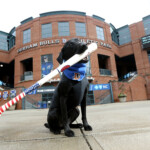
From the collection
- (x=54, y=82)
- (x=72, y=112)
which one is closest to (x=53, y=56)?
(x=54, y=82)

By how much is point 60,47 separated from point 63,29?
3.19 m

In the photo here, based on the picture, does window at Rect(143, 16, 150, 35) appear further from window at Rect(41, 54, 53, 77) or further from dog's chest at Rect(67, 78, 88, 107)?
dog's chest at Rect(67, 78, 88, 107)

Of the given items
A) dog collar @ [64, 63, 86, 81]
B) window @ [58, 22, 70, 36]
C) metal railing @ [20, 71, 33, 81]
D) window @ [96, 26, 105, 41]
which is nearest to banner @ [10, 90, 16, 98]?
metal railing @ [20, 71, 33, 81]

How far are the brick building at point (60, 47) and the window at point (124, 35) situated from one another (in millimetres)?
1412

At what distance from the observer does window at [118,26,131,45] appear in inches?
981

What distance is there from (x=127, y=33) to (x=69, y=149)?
2798 centimetres

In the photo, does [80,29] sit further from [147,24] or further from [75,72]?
[75,72]

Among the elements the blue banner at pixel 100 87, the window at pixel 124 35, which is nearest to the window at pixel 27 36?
the blue banner at pixel 100 87

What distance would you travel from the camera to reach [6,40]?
23984 millimetres

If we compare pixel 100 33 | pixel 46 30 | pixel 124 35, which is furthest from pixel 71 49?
pixel 124 35

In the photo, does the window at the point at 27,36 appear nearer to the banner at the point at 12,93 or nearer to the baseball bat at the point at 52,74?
the banner at the point at 12,93

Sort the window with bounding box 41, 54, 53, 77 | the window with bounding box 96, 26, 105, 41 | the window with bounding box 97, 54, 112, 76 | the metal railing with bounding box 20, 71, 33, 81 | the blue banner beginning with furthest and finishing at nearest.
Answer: the window with bounding box 96, 26, 105, 41 → the window with bounding box 97, 54, 112, 76 → the metal railing with bounding box 20, 71, 33, 81 → the window with bounding box 41, 54, 53, 77 → the blue banner

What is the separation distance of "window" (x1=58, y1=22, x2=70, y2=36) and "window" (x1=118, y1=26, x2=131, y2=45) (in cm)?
1283

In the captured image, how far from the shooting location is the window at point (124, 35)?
2492 cm
